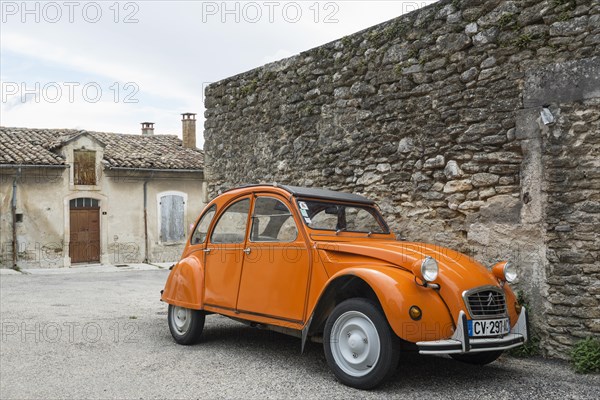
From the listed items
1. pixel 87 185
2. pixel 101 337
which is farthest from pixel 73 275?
pixel 101 337

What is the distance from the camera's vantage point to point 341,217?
5855 millimetres

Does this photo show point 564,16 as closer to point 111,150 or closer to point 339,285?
point 339,285

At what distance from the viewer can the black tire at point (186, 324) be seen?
6.23 meters

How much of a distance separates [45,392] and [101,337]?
209cm

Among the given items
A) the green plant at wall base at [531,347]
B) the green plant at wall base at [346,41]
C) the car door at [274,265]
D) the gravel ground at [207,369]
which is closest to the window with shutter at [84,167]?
the gravel ground at [207,369]

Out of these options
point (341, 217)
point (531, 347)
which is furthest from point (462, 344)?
point (341, 217)

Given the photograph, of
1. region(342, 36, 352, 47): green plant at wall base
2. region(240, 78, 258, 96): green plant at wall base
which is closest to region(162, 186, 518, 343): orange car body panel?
region(342, 36, 352, 47): green plant at wall base

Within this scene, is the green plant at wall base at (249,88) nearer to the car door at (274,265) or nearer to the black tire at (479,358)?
the car door at (274,265)

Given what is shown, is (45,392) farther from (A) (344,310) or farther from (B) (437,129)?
(B) (437,129)

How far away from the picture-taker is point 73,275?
51.9ft

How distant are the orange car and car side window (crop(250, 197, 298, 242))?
1cm

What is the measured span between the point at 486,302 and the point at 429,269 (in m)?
0.60

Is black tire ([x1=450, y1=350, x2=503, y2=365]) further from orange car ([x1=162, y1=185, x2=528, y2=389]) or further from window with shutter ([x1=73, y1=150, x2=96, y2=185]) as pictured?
window with shutter ([x1=73, y1=150, x2=96, y2=185])

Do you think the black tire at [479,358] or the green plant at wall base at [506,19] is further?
the green plant at wall base at [506,19]
